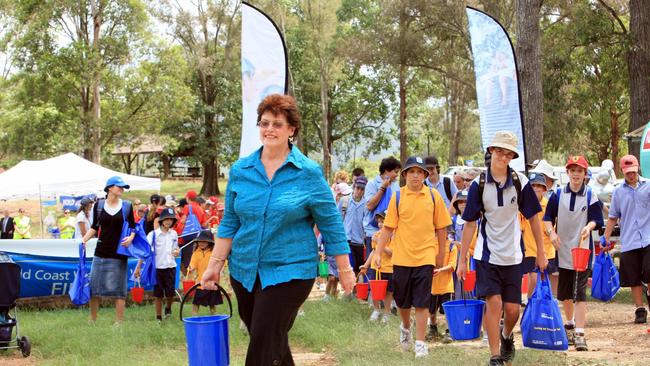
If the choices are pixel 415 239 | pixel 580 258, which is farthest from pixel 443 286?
pixel 580 258

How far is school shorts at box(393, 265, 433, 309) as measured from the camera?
7.05 m

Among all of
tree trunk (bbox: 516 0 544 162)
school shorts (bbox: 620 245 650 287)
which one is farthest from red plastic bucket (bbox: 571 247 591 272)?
tree trunk (bbox: 516 0 544 162)

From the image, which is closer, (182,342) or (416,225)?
(416,225)

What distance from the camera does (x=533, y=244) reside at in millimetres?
7270

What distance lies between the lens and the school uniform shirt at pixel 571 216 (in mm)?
7633

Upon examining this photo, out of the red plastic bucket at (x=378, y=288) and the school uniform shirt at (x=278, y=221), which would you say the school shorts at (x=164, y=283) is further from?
the school uniform shirt at (x=278, y=221)

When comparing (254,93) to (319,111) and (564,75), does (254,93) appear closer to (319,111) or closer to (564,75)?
(564,75)

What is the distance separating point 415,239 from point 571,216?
177 centimetres

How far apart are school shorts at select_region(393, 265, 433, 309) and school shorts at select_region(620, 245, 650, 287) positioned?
308 centimetres

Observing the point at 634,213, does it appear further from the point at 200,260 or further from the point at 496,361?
the point at 200,260

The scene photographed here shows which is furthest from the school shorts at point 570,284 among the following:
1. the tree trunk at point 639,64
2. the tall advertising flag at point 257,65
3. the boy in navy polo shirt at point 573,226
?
the tree trunk at point 639,64

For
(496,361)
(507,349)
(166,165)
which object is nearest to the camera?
(496,361)

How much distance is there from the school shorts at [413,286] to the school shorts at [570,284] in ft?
5.12

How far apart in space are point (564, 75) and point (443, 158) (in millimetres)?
48837
